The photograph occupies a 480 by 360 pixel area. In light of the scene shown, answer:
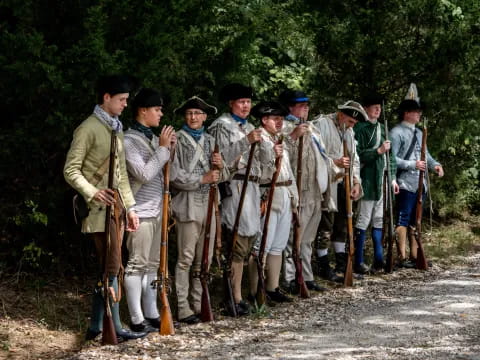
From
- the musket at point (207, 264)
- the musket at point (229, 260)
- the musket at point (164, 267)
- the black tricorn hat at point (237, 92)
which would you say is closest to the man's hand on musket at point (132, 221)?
the musket at point (164, 267)

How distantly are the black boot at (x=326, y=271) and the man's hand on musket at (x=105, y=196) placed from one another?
4139 millimetres

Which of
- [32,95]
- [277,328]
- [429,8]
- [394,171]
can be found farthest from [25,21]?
[429,8]

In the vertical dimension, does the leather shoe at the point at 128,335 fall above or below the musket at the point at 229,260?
below

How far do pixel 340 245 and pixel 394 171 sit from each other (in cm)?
116

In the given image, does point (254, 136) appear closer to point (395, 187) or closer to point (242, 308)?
point (242, 308)

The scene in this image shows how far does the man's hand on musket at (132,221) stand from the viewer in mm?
6516

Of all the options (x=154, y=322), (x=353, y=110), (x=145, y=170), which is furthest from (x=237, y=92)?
(x=154, y=322)

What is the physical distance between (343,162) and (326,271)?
4.63 feet

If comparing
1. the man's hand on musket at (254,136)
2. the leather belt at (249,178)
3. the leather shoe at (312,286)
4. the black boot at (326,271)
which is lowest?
the leather shoe at (312,286)

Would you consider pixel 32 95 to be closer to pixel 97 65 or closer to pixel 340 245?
pixel 97 65

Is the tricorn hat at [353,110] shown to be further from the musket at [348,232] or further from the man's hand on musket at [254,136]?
the man's hand on musket at [254,136]

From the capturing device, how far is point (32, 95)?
283 inches

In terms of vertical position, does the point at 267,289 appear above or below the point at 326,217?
below

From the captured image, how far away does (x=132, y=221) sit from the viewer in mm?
6520
